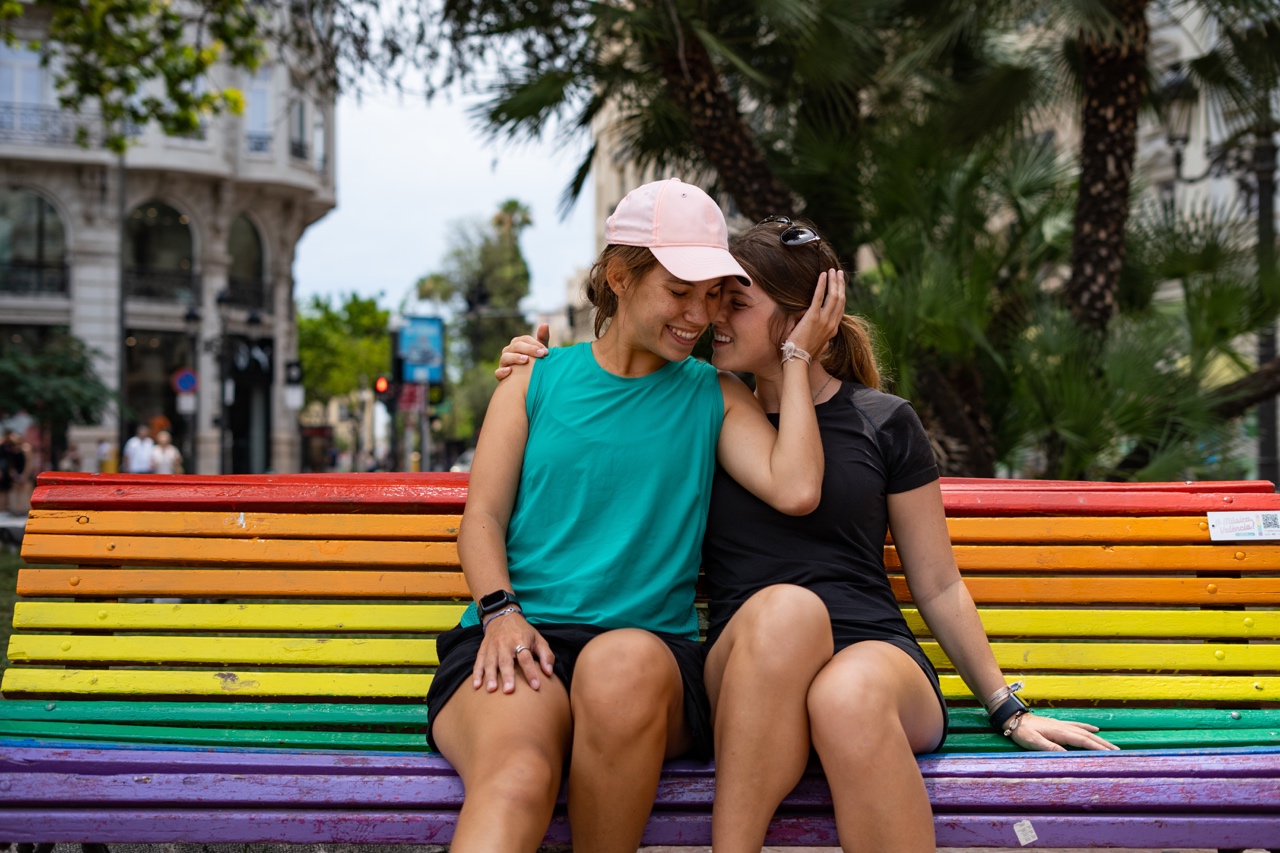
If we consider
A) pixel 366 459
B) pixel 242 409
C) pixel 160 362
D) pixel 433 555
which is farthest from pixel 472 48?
pixel 366 459

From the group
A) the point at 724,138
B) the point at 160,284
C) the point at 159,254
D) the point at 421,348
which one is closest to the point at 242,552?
the point at 724,138

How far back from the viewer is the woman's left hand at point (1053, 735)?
2602mm

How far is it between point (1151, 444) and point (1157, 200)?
2800 millimetres

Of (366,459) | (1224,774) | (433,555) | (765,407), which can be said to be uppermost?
(765,407)

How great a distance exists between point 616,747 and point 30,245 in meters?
34.0

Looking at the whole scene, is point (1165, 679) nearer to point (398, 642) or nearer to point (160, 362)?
point (398, 642)

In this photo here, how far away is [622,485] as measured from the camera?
267 centimetres

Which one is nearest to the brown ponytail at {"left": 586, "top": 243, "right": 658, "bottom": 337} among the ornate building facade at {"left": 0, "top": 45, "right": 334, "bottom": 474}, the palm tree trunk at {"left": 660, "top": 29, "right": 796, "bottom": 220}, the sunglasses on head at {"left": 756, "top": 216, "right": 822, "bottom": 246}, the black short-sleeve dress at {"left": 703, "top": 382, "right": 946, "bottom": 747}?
the sunglasses on head at {"left": 756, "top": 216, "right": 822, "bottom": 246}

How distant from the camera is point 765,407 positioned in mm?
2932

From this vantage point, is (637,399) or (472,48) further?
(472,48)

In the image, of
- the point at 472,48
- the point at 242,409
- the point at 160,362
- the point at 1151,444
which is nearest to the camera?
the point at 1151,444

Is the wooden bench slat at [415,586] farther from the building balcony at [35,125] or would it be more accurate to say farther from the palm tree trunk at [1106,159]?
the building balcony at [35,125]

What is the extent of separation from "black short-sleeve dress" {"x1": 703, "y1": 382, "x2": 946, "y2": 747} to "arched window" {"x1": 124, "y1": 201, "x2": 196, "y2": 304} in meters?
33.7

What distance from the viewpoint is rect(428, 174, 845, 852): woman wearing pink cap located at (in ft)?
8.12
